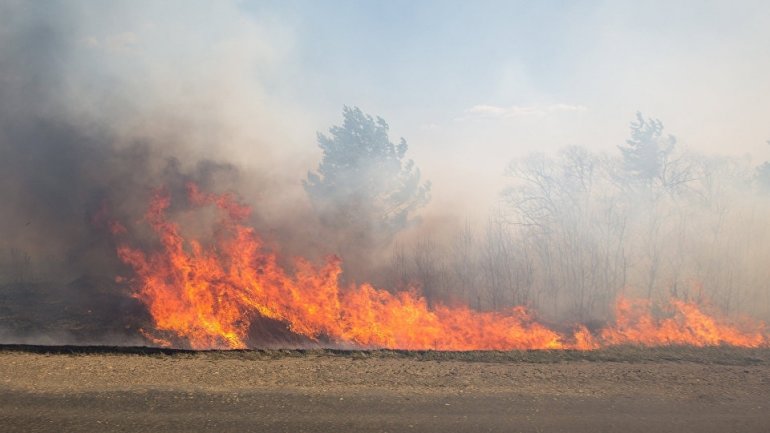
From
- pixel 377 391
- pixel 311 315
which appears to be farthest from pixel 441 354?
pixel 311 315

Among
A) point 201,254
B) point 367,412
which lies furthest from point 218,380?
point 201,254

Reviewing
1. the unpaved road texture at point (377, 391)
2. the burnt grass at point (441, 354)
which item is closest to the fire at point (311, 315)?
the burnt grass at point (441, 354)

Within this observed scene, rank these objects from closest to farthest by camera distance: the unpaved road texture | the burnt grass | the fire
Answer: the unpaved road texture
the burnt grass
the fire

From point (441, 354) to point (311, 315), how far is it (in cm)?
616

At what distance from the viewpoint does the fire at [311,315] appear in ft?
46.9

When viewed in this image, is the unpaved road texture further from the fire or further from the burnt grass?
the fire

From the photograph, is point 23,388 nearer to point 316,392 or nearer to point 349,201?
point 316,392

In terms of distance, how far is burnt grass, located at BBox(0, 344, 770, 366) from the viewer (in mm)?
10305

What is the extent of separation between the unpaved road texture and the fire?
356 centimetres

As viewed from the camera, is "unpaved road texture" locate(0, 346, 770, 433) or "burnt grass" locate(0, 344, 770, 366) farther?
"burnt grass" locate(0, 344, 770, 366)

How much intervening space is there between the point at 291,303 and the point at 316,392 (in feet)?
26.5

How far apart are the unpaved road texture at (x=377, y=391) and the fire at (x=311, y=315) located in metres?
3.56

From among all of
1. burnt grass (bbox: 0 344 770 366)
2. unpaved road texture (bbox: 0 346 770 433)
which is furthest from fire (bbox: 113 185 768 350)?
unpaved road texture (bbox: 0 346 770 433)

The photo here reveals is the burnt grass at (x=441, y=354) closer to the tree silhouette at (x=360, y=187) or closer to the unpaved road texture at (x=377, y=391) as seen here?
the unpaved road texture at (x=377, y=391)
